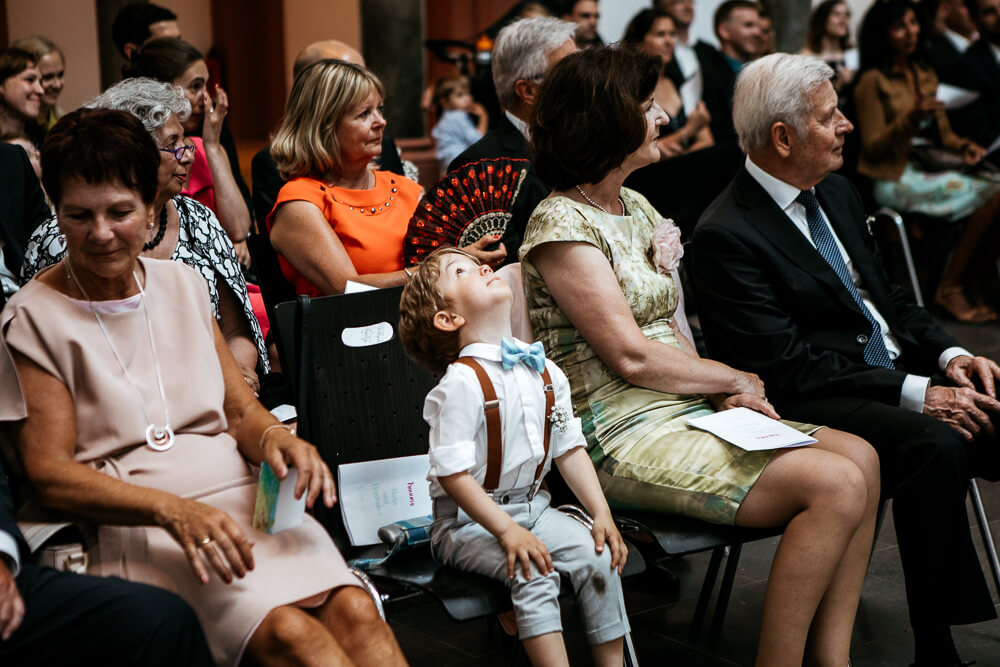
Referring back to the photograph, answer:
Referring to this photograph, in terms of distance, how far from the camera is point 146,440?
2268mm

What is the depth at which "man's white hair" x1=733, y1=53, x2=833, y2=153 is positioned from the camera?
3213 mm

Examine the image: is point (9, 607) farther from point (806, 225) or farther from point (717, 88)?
point (717, 88)

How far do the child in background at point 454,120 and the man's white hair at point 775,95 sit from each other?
4534 mm

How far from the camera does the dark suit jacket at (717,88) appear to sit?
6.48m

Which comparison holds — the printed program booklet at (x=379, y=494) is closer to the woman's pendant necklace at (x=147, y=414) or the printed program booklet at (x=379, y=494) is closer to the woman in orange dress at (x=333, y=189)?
the woman's pendant necklace at (x=147, y=414)

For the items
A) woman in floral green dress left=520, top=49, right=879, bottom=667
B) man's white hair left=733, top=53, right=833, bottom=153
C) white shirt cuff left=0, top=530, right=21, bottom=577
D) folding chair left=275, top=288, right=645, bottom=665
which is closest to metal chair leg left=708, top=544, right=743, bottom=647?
woman in floral green dress left=520, top=49, right=879, bottom=667

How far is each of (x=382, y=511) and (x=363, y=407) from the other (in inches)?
10.1

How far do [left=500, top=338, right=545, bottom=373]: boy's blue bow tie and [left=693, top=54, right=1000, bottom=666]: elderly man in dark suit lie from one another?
0.89 m

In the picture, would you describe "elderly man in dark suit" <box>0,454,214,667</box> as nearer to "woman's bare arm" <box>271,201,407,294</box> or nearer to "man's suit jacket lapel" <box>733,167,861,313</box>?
"woman's bare arm" <box>271,201,407,294</box>

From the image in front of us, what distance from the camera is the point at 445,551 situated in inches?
94.1

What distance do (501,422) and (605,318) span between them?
51 centimetres

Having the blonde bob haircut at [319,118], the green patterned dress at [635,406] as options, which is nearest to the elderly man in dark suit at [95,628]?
the green patterned dress at [635,406]

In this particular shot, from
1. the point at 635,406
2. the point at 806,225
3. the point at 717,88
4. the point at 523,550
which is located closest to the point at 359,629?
the point at 523,550

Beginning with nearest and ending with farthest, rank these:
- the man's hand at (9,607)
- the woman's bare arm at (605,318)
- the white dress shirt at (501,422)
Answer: the man's hand at (9,607), the white dress shirt at (501,422), the woman's bare arm at (605,318)
